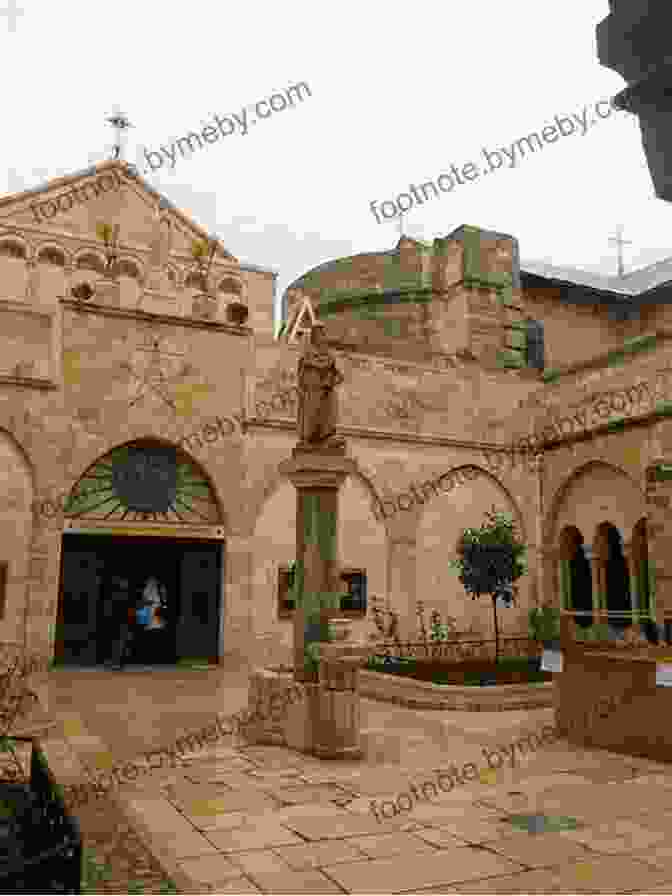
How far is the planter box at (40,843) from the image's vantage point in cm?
286

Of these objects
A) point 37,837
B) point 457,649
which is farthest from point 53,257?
point 37,837

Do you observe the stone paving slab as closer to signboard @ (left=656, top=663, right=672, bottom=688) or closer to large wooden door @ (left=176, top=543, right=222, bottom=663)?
signboard @ (left=656, top=663, right=672, bottom=688)

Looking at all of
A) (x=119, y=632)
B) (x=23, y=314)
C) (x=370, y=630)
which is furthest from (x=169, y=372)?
(x=370, y=630)

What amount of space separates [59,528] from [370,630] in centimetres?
720

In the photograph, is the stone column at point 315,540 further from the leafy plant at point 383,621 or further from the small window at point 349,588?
the leafy plant at point 383,621

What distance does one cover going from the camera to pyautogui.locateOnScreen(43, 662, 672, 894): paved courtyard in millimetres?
4320

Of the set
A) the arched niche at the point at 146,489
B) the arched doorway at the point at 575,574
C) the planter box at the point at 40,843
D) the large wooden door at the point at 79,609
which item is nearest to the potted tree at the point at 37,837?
the planter box at the point at 40,843

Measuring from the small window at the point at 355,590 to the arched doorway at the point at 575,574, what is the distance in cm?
541

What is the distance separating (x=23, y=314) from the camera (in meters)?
16.0

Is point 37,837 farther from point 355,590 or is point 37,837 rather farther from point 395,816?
point 355,590

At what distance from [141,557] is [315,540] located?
1009 centimetres

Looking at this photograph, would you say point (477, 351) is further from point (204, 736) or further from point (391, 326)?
point (204, 736)

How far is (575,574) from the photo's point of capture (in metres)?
19.9

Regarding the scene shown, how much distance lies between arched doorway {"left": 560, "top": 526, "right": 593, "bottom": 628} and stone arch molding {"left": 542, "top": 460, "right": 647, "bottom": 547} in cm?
30
